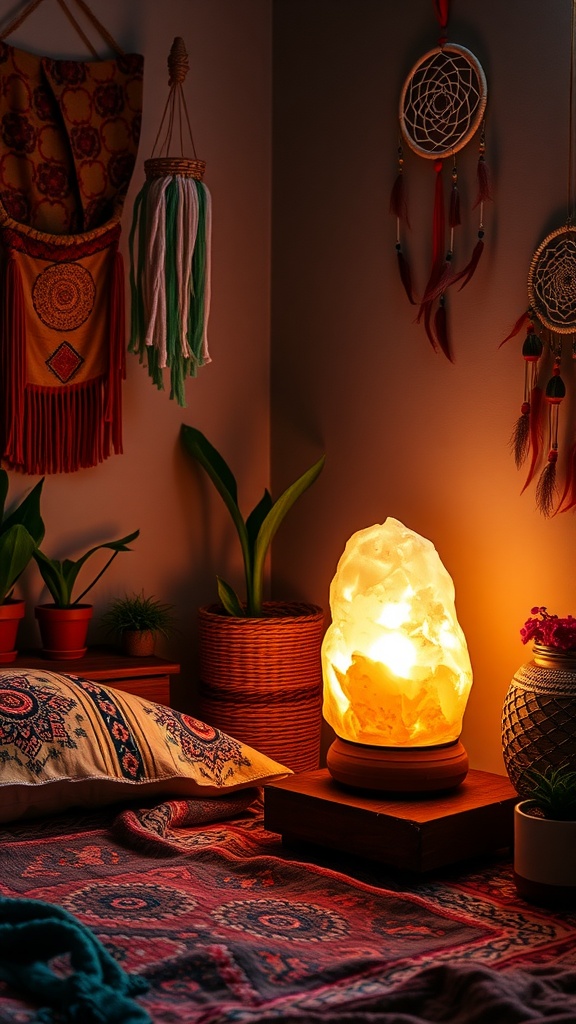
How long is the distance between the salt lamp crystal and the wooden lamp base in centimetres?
2

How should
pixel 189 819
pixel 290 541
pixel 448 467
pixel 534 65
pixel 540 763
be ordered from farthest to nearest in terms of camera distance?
pixel 290 541
pixel 448 467
pixel 534 65
pixel 189 819
pixel 540 763

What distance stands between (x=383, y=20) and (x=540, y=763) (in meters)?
1.74

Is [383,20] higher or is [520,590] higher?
[383,20]

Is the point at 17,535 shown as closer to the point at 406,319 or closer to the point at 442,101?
the point at 406,319

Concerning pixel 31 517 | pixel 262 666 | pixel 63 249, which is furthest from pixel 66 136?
pixel 262 666

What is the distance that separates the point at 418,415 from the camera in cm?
266

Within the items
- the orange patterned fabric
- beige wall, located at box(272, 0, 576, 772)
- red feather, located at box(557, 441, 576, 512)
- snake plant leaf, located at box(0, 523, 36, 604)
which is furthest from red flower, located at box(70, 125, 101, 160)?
red feather, located at box(557, 441, 576, 512)

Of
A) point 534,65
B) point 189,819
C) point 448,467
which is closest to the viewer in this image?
point 189,819

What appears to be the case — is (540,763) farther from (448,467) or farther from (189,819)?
(448,467)

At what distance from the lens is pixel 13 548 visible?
245 centimetres

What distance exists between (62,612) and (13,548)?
22 centimetres

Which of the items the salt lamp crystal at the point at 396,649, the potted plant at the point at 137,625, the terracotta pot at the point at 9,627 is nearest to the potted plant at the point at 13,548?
the terracotta pot at the point at 9,627

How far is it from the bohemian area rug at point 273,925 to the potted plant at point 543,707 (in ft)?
0.62

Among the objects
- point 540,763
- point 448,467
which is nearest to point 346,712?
point 540,763
